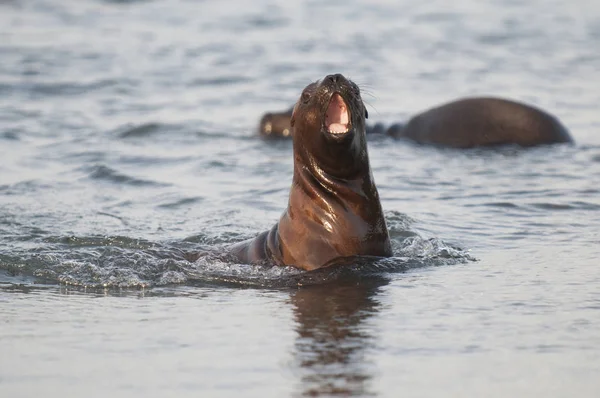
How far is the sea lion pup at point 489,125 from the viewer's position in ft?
38.2

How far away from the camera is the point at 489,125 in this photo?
1182cm

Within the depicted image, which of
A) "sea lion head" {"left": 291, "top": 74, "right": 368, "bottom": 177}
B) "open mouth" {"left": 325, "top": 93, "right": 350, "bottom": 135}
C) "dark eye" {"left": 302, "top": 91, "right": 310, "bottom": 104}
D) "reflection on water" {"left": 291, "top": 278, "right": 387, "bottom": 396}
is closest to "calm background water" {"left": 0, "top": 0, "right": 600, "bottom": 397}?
"reflection on water" {"left": 291, "top": 278, "right": 387, "bottom": 396}

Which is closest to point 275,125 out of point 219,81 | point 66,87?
point 219,81

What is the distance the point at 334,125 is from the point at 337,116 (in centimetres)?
6

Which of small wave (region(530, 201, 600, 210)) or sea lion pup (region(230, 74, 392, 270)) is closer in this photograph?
sea lion pup (region(230, 74, 392, 270))

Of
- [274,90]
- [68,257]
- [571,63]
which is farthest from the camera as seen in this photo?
[571,63]

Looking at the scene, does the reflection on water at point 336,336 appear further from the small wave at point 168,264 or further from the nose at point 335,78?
the nose at point 335,78

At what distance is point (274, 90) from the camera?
1573cm

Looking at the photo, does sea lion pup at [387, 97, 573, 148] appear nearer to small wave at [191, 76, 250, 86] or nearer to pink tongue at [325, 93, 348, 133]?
small wave at [191, 76, 250, 86]

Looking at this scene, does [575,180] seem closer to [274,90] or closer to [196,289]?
[196,289]

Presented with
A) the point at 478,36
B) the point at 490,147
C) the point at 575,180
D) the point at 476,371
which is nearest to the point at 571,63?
the point at 478,36

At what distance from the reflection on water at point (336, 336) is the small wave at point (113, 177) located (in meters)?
3.97

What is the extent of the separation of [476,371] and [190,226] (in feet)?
13.9

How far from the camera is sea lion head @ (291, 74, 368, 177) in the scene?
7105 millimetres
